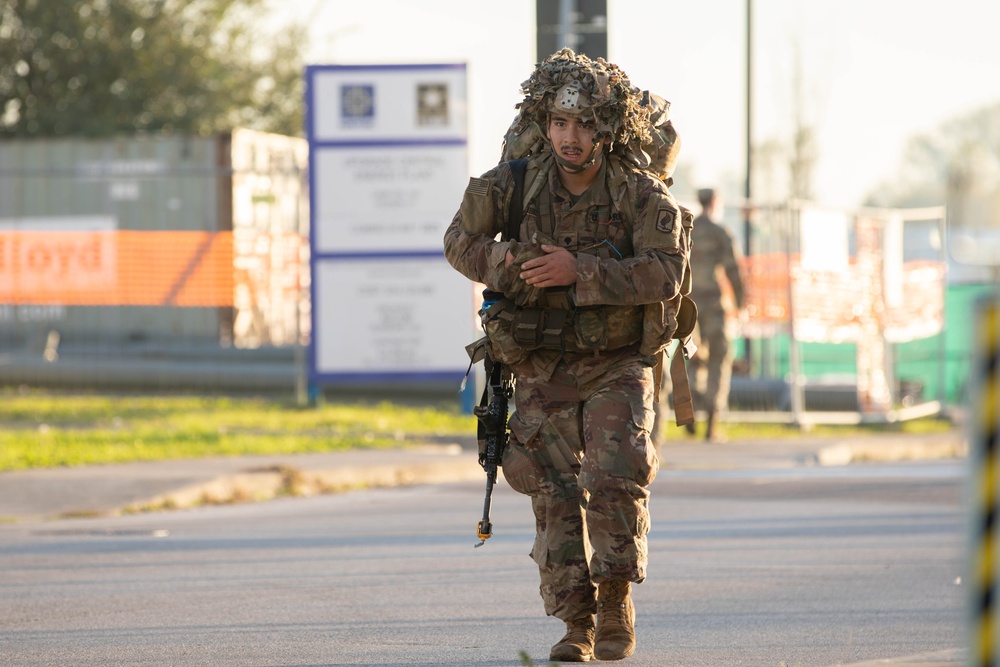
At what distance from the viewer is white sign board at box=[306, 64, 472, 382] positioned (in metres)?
15.0

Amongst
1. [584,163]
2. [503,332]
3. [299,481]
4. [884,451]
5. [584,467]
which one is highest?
[584,163]

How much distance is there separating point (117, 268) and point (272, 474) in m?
8.21

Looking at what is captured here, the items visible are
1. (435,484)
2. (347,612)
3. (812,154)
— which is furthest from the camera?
(812,154)

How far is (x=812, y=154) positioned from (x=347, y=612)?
41.3m

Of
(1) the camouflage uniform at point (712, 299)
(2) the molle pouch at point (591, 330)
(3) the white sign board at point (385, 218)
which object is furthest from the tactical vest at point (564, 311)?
(3) the white sign board at point (385, 218)

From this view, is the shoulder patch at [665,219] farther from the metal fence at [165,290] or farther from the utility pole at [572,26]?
the metal fence at [165,290]

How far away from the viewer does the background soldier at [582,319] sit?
504 centimetres

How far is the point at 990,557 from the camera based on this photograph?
2445 millimetres

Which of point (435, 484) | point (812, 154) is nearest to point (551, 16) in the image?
point (435, 484)

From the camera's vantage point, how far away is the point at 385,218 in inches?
592

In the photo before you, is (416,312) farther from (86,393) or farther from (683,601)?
(683,601)

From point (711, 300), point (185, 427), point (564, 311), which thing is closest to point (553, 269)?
point (564, 311)

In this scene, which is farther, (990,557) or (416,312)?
(416,312)

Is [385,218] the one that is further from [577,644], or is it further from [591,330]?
[577,644]
